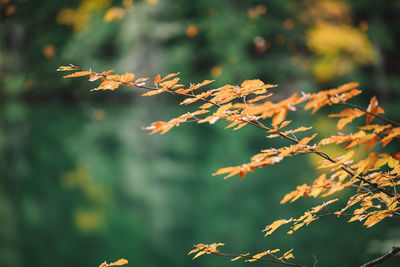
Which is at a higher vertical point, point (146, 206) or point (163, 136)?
point (146, 206)

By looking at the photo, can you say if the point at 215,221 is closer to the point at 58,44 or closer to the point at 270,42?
the point at 270,42

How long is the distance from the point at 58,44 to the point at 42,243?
14.1m

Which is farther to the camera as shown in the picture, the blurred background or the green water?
the blurred background

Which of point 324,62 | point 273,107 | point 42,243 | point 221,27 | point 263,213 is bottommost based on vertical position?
point 324,62

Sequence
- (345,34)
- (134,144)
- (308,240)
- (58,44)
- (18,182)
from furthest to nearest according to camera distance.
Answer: (58,44), (345,34), (134,144), (18,182), (308,240)

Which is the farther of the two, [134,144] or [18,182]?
[134,144]

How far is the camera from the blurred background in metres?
3.57

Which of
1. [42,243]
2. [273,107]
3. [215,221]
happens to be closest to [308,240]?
[215,221]

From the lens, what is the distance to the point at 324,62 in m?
14.7

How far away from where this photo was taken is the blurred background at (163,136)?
357cm

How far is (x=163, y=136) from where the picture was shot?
9.48 metres

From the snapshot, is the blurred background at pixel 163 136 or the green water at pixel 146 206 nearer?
the green water at pixel 146 206

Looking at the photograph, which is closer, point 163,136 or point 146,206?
point 146,206

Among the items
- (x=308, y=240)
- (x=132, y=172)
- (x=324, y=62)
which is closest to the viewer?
(x=308, y=240)
